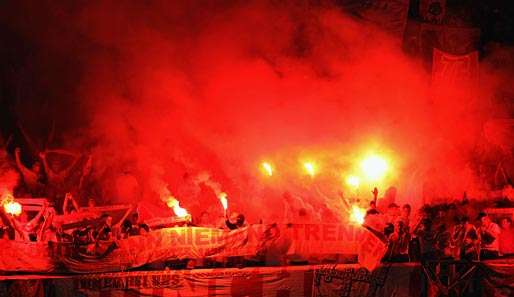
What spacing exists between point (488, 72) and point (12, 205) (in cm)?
923

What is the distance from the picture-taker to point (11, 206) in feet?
29.2

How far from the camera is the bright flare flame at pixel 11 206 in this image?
8.84 m

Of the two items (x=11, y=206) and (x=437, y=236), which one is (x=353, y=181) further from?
(x=11, y=206)

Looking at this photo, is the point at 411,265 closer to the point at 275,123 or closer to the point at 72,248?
the point at 275,123

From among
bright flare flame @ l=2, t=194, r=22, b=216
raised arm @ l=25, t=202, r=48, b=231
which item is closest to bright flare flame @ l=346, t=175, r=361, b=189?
raised arm @ l=25, t=202, r=48, b=231

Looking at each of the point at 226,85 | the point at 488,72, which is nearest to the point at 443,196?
the point at 488,72

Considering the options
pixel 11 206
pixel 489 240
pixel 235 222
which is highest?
pixel 11 206

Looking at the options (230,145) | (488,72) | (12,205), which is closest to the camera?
(12,205)

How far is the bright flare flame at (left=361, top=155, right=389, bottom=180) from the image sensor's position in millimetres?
11594

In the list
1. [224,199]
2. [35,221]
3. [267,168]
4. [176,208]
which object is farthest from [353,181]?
[35,221]

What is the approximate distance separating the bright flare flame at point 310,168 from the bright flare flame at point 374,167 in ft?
3.13

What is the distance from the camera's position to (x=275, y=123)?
1162 cm

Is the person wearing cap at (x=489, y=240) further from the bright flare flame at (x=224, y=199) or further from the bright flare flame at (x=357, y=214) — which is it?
the bright flare flame at (x=224, y=199)

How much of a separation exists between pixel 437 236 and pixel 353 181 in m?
2.44
